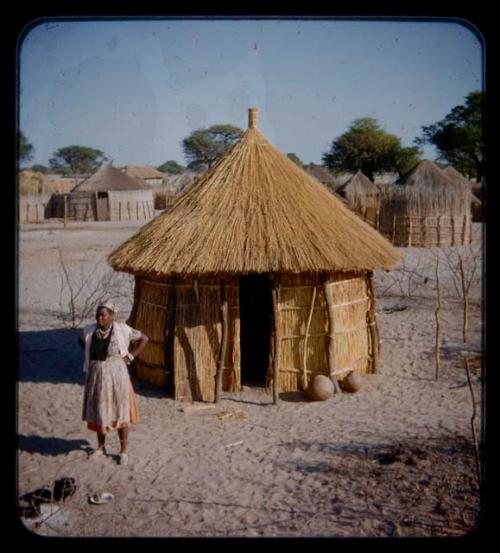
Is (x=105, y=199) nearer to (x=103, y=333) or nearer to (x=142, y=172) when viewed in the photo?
(x=142, y=172)

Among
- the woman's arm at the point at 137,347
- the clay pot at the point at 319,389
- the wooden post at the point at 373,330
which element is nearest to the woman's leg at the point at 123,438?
the woman's arm at the point at 137,347

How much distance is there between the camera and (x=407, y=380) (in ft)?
28.3

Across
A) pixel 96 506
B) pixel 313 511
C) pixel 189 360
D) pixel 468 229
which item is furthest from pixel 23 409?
pixel 468 229

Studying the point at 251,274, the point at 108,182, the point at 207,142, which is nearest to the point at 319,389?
the point at 251,274

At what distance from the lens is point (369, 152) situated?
37.0 metres

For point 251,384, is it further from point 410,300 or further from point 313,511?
point 410,300

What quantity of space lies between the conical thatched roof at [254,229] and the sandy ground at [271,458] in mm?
1817

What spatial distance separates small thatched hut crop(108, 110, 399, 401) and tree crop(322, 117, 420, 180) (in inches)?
1100

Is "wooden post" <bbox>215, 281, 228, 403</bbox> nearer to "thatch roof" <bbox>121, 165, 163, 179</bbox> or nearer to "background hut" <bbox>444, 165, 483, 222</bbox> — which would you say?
"background hut" <bbox>444, 165, 483, 222</bbox>

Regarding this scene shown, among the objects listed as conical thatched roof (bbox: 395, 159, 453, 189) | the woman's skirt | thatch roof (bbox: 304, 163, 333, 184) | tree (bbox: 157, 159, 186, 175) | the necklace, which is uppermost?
tree (bbox: 157, 159, 186, 175)

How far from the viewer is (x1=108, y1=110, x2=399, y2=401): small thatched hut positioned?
767 centimetres

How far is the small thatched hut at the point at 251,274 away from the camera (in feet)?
25.2

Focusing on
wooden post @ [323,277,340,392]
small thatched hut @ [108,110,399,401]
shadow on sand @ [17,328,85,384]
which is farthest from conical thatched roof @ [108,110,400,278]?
shadow on sand @ [17,328,85,384]

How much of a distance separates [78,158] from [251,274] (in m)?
48.4
